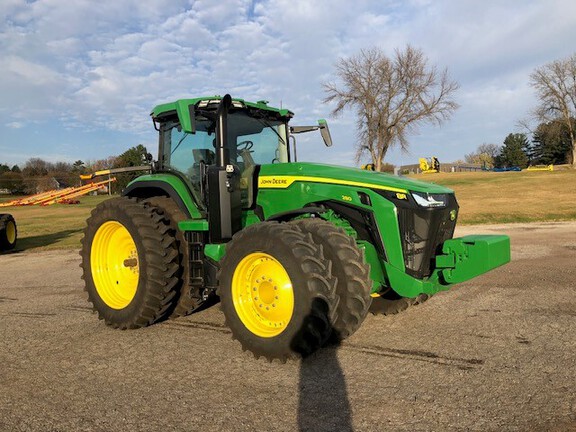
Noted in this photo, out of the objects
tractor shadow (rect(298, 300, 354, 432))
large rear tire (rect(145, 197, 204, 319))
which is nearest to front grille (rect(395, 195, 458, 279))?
tractor shadow (rect(298, 300, 354, 432))

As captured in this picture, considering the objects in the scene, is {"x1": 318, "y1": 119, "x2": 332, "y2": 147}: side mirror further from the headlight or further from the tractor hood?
the headlight

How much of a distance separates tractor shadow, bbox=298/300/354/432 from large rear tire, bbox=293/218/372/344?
20 centimetres

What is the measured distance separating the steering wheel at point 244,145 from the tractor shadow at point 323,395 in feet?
7.35

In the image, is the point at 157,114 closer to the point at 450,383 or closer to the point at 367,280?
the point at 367,280

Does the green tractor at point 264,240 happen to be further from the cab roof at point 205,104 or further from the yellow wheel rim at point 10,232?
the yellow wheel rim at point 10,232

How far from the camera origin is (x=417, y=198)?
4012 millimetres

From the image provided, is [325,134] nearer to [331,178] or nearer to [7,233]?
[331,178]

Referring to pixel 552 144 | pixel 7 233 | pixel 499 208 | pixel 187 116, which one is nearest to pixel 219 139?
pixel 187 116

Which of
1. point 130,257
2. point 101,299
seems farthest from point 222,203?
point 101,299

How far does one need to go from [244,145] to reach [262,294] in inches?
70.9

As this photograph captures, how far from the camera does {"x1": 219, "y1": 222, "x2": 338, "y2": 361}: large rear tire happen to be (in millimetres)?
3404

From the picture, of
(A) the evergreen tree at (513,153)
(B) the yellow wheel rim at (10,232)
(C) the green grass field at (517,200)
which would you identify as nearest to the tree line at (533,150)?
(A) the evergreen tree at (513,153)

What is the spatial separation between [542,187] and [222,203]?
29.7 metres

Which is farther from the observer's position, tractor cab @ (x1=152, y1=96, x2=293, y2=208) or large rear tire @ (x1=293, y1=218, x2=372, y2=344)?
tractor cab @ (x1=152, y1=96, x2=293, y2=208)
